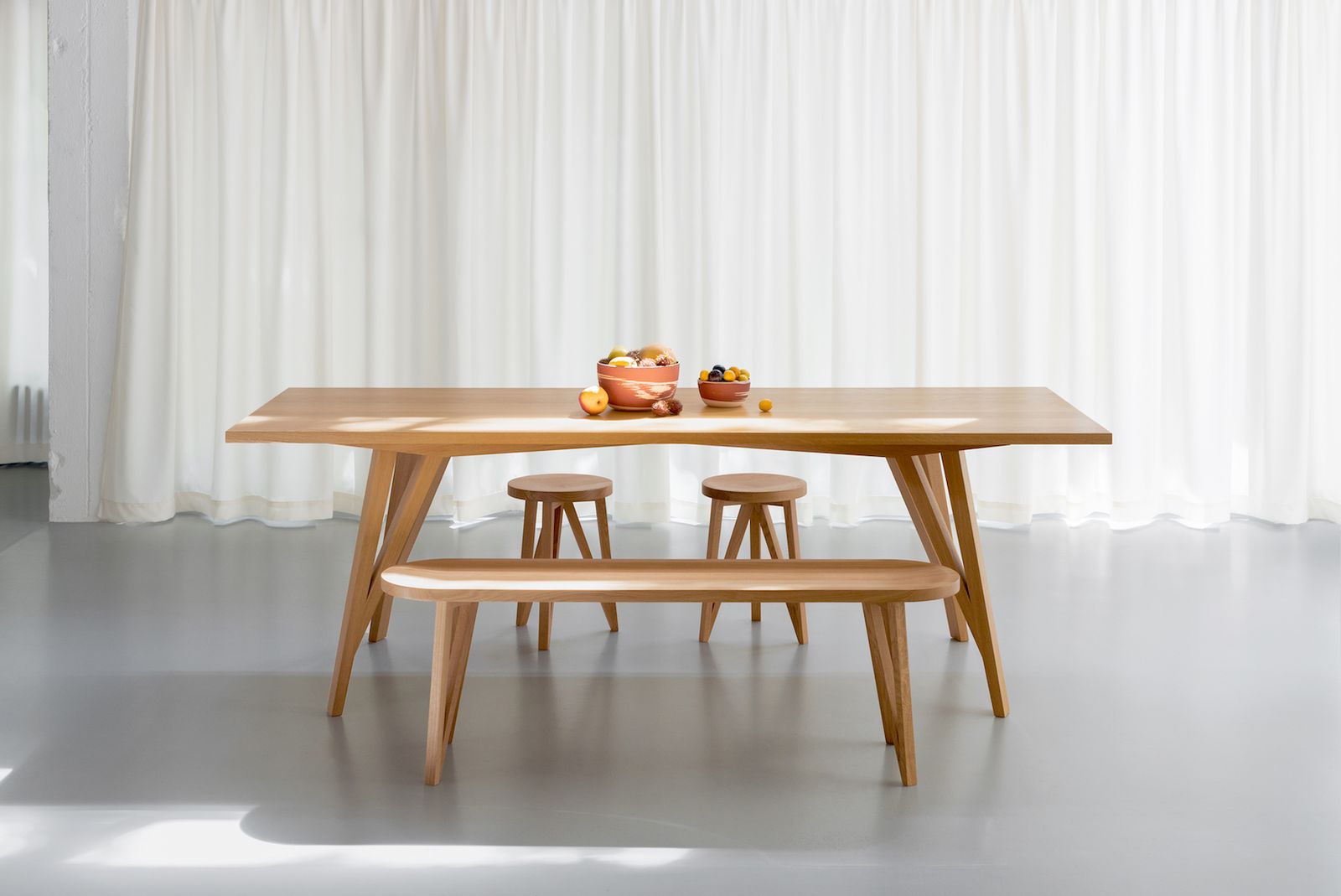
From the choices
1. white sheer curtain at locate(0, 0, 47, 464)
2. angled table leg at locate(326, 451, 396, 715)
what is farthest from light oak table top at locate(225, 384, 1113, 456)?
white sheer curtain at locate(0, 0, 47, 464)

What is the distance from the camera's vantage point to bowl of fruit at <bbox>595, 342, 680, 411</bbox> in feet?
11.2

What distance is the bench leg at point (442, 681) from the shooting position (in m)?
3.02

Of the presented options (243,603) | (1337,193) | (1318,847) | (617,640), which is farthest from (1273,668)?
(243,603)

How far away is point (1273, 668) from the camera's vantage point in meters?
3.88

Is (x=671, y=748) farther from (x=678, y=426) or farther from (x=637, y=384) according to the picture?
(x=637, y=384)

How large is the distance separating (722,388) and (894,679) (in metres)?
0.96

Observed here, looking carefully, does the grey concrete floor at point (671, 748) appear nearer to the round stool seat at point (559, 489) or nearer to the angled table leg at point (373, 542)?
the angled table leg at point (373, 542)

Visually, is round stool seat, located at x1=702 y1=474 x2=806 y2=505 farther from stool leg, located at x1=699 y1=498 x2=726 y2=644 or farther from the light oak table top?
the light oak table top

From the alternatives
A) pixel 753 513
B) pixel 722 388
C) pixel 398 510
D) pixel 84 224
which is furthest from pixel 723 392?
pixel 84 224

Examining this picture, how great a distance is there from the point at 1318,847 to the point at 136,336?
4.97 m

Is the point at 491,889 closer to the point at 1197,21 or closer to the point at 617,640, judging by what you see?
the point at 617,640

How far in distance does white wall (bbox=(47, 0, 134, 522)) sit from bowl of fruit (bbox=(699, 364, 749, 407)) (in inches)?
136

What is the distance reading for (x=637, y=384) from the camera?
3.44 metres

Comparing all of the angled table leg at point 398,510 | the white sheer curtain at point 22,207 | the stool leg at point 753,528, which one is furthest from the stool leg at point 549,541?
the white sheer curtain at point 22,207
